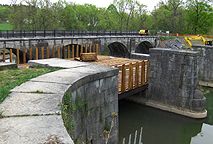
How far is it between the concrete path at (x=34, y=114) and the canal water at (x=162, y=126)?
941cm

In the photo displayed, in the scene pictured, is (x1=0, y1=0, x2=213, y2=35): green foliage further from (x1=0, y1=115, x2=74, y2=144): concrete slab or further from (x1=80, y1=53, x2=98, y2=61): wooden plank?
(x1=0, y1=115, x2=74, y2=144): concrete slab

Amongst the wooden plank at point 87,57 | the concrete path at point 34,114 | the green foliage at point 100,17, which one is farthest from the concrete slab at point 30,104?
the green foliage at point 100,17

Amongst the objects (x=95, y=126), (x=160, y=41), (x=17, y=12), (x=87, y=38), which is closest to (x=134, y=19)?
(x=160, y=41)

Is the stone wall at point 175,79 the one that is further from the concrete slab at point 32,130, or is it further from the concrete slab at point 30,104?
the concrete slab at point 32,130

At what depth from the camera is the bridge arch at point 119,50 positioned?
116 feet

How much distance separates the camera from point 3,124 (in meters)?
3.75

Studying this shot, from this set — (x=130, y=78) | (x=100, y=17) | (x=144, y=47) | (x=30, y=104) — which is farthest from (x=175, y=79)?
(x=100, y=17)

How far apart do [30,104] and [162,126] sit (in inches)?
516

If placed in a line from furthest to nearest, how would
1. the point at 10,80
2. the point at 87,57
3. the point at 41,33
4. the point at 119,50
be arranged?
the point at 119,50, the point at 41,33, the point at 87,57, the point at 10,80

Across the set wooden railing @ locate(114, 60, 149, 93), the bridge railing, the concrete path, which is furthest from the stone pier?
the concrete path

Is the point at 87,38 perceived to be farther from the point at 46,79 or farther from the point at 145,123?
the point at 46,79

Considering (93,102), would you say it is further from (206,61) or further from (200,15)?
(200,15)

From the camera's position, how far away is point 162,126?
52.3ft

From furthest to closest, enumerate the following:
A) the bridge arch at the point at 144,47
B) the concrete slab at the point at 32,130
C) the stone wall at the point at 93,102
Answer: the bridge arch at the point at 144,47 → the stone wall at the point at 93,102 → the concrete slab at the point at 32,130
